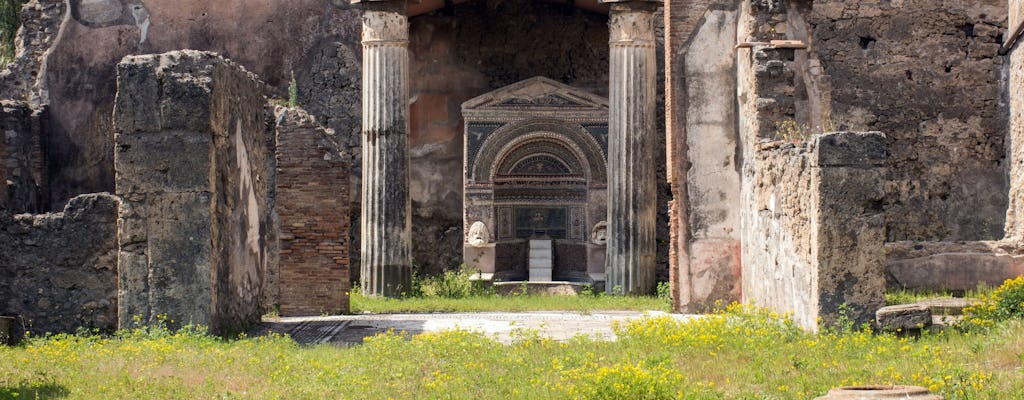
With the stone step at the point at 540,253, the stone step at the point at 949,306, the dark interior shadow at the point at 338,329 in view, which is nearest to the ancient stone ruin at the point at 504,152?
the stone step at the point at 540,253

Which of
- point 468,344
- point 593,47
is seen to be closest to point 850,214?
point 468,344

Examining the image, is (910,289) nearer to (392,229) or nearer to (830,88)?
(830,88)

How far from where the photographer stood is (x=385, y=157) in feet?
51.3

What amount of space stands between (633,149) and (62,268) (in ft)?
24.8

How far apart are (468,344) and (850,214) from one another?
111 inches

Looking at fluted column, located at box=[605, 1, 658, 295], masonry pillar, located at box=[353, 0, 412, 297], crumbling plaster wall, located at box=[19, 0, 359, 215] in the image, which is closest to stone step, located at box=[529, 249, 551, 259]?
crumbling plaster wall, located at box=[19, 0, 359, 215]

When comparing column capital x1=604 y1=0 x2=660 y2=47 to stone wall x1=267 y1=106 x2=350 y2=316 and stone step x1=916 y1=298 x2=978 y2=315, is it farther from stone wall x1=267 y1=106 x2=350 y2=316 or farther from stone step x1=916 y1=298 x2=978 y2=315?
stone step x1=916 y1=298 x2=978 y2=315

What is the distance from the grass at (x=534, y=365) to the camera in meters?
6.74

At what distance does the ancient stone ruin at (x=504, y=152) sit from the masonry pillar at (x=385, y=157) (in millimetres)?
28

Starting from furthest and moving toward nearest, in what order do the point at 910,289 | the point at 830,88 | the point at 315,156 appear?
the point at 830,88, the point at 315,156, the point at 910,289

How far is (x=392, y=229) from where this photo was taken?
51.3 ft

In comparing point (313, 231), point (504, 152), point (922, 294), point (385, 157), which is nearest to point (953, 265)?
point (922, 294)

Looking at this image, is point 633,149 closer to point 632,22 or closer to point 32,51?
point 632,22

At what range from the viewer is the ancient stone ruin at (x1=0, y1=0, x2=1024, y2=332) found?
9320 mm
